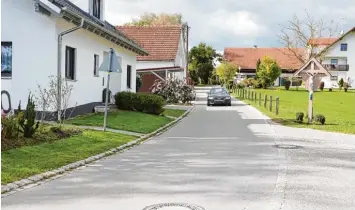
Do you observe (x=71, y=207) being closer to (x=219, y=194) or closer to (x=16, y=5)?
(x=219, y=194)

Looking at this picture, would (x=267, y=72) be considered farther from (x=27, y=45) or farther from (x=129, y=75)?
(x=27, y=45)

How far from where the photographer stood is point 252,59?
292 feet

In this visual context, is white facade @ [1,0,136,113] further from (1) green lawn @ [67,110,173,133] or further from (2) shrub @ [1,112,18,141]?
(2) shrub @ [1,112,18,141]

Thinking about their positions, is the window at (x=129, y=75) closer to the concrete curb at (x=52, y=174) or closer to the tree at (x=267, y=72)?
the concrete curb at (x=52, y=174)

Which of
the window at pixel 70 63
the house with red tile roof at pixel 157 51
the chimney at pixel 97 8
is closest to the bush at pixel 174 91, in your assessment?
the house with red tile roof at pixel 157 51

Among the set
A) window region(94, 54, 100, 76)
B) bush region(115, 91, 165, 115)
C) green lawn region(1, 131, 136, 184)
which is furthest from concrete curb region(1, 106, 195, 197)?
bush region(115, 91, 165, 115)

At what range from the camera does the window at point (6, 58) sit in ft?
51.7

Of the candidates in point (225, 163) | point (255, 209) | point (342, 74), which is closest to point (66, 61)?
point (225, 163)

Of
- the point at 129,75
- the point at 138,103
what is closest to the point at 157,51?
the point at 129,75

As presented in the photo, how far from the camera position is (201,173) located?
8.66 meters

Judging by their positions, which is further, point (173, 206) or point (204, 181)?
point (204, 181)

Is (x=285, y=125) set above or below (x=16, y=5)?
below

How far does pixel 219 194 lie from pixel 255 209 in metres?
0.90

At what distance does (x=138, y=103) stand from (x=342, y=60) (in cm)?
6265
